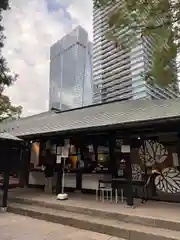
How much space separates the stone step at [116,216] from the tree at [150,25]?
2.91 meters

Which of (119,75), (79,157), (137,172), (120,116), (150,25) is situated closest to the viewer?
(150,25)

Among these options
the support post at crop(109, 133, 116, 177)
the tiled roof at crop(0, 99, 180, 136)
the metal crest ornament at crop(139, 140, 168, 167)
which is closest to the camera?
the tiled roof at crop(0, 99, 180, 136)

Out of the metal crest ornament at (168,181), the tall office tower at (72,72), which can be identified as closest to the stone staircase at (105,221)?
the metal crest ornament at (168,181)

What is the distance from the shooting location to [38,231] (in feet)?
14.4

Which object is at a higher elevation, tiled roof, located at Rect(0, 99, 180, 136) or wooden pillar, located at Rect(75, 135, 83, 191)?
tiled roof, located at Rect(0, 99, 180, 136)

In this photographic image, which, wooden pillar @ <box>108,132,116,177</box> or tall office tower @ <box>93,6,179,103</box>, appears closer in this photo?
tall office tower @ <box>93,6,179,103</box>

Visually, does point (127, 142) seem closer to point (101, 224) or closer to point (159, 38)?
point (101, 224)

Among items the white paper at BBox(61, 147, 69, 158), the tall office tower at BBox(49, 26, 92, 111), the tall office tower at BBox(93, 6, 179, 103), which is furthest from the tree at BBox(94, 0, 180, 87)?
the tall office tower at BBox(49, 26, 92, 111)

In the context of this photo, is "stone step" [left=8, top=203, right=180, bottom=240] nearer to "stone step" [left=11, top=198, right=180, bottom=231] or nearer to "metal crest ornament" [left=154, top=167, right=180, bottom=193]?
"stone step" [left=11, top=198, right=180, bottom=231]

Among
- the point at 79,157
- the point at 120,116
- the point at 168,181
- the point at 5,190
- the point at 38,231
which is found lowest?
the point at 38,231

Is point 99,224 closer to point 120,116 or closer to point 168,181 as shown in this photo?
point 168,181

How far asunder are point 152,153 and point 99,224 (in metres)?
2.97

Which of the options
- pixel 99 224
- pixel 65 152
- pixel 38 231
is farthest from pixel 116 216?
pixel 65 152

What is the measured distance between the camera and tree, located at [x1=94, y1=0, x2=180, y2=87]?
140 inches
